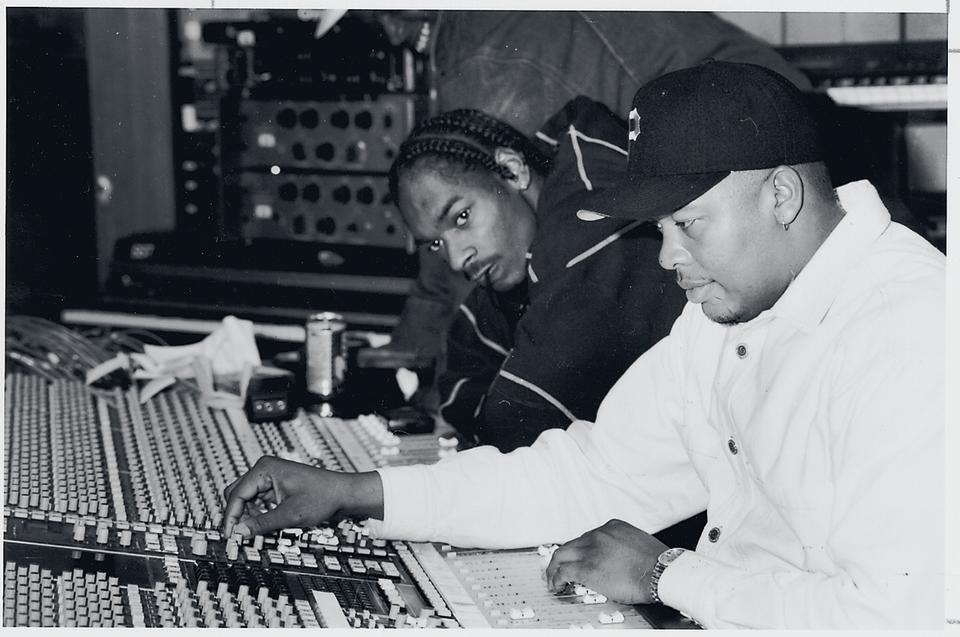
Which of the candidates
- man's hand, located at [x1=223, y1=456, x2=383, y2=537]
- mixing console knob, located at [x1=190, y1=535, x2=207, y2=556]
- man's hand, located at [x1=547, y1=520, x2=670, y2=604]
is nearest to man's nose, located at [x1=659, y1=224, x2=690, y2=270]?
man's hand, located at [x1=547, y1=520, x2=670, y2=604]

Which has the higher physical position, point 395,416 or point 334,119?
point 334,119

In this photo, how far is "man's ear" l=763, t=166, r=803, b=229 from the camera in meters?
1.09

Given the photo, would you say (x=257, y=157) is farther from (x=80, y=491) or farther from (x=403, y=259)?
(x=80, y=491)

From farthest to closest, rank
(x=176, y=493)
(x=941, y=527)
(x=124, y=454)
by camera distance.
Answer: (x=124, y=454)
(x=176, y=493)
(x=941, y=527)

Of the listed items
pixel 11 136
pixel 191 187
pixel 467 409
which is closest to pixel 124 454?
pixel 467 409

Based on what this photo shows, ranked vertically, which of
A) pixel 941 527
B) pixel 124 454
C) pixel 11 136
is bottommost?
pixel 124 454

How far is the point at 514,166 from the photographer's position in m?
1.88

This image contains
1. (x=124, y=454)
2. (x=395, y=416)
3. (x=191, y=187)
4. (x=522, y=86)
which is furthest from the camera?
(x=191, y=187)

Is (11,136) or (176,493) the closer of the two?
(176,493)

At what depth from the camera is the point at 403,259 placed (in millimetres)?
2547

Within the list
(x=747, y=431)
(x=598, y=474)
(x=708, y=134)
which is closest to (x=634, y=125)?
(x=708, y=134)

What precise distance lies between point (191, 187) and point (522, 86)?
113 cm

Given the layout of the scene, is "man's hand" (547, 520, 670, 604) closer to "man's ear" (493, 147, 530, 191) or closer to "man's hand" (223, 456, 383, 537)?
"man's hand" (223, 456, 383, 537)

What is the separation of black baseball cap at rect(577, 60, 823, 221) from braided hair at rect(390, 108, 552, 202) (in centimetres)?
71
